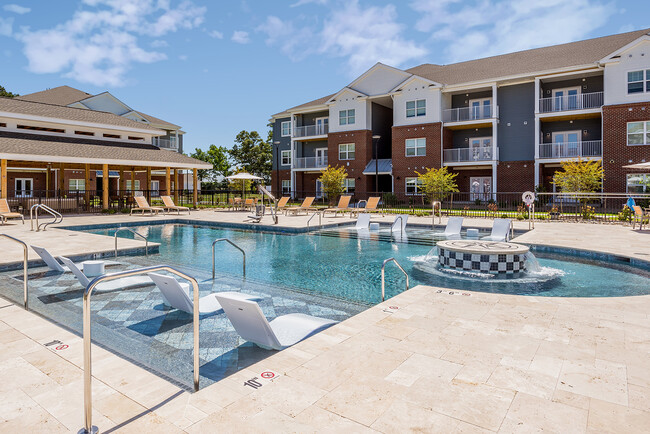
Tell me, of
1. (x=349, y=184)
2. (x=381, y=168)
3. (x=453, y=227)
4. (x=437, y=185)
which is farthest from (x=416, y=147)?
(x=453, y=227)

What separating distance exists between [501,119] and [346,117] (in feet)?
39.6

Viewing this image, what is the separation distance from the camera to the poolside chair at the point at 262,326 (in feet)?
12.8

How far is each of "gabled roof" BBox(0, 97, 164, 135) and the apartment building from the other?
14584 mm

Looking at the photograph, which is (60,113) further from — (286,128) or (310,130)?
(286,128)

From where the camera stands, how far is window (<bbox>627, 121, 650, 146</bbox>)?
22984mm

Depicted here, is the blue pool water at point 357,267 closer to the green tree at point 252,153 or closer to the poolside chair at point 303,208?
the poolside chair at point 303,208

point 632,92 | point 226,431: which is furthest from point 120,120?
point 632,92

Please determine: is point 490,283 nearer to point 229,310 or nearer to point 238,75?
point 229,310

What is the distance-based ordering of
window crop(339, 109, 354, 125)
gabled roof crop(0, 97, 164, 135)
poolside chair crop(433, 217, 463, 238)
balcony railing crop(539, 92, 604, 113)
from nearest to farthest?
poolside chair crop(433, 217, 463, 238) < gabled roof crop(0, 97, 164, 135) < balcony railing crop(539, 92, 604, 113) < window crop(339, 109, 354, 125)

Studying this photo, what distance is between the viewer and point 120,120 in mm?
29312

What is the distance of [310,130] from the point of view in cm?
3625

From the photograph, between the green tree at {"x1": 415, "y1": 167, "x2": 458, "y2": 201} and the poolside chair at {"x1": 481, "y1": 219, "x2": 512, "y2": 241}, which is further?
the green tree at {"x1": 415, "y1": 167, "x2": 458, "y2": 201}

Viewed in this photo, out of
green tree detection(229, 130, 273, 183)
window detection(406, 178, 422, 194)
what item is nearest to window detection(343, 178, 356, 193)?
window detection(406, 178, 422, 194)

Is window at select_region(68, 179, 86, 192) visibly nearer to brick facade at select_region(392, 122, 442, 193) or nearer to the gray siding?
brick facade at select_region(392, 122, 442, 193)
